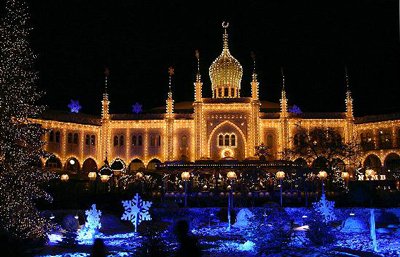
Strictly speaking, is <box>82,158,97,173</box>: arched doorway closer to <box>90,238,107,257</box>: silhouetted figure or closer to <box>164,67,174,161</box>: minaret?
<box>164,67,174,161</box>: minaret

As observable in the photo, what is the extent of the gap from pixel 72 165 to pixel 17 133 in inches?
1461

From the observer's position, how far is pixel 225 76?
5309 cm

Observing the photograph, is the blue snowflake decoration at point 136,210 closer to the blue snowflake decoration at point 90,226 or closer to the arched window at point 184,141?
the blue snowflake decoration at point 90,226

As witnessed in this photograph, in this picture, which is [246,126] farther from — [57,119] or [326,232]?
[326,232]

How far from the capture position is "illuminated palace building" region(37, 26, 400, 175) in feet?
168

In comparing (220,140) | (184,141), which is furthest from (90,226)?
(184,141)

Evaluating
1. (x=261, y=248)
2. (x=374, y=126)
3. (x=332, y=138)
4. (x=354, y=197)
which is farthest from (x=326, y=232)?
(x=374, y=126)

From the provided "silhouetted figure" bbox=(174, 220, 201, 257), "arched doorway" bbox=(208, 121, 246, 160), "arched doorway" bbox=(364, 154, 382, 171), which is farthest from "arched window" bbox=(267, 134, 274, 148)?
"silhouetted figure" bbox=(174, 220, 201, 257)

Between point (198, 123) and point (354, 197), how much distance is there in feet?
75.3

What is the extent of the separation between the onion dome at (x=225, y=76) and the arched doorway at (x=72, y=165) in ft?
52.1

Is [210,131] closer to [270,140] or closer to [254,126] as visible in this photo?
[254,126]

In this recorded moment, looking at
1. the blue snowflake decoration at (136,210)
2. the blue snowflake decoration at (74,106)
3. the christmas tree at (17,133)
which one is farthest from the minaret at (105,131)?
the christmas tree at (17,133)

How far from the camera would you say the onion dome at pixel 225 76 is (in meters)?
53.0

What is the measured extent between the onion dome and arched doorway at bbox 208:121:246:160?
159 inches
